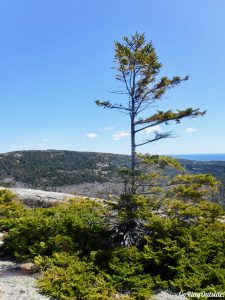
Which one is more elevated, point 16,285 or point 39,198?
point 39,198

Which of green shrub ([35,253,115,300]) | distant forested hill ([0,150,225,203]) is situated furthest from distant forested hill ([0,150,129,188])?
green shrub ([35,253,115,300])

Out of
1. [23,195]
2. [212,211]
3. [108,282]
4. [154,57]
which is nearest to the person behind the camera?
[108,282]

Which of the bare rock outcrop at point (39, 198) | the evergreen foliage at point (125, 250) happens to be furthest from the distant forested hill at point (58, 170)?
the evergreen foliage at point (125, 250)

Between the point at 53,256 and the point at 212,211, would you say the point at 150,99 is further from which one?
the point at 53,256

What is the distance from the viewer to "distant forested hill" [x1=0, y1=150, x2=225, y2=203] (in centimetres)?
14200

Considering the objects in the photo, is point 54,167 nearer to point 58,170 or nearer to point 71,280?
point 58,170

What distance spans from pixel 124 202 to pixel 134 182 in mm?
917

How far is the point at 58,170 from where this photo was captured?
16388 centimetres

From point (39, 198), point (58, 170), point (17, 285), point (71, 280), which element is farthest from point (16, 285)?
point (58, 170)

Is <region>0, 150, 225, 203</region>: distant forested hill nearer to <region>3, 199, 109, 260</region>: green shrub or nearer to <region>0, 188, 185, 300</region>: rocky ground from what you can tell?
<region>3, 199, 109, 260</region>: green shrub

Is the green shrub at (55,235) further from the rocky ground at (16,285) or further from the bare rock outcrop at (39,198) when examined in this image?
the bare rock outcrop at (39,198)

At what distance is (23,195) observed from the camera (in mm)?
26516

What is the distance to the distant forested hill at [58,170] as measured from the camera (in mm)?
142000

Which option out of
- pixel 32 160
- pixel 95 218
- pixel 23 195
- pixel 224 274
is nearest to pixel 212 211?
A: pixel 224 274
